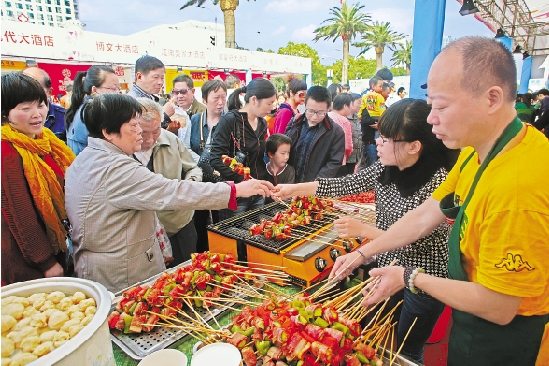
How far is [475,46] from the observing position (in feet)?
4.54

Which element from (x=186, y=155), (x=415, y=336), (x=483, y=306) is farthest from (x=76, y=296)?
(x=186, y=155)

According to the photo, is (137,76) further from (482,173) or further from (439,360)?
(439,360)

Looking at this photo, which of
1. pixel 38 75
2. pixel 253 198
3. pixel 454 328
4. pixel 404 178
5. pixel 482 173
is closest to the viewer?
pixel 482 173

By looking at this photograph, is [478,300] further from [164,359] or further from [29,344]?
[29,344]

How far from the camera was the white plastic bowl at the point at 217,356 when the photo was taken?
1.34 metres

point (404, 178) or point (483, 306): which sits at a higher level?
point (404, 178)

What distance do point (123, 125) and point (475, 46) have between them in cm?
206

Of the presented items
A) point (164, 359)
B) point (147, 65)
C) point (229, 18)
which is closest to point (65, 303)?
point (164, 359)

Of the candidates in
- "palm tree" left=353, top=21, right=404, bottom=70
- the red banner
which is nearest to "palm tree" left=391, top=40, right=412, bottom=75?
"palm tree" left=353, top=21, right=404, bottom=70

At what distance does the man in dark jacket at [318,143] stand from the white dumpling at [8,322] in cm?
356

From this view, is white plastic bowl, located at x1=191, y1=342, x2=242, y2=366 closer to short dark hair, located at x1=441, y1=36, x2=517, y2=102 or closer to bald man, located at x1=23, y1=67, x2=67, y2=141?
short dark hair, located at x1=441, y1=36, x2=517, y2=102

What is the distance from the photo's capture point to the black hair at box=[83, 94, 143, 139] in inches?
89.2

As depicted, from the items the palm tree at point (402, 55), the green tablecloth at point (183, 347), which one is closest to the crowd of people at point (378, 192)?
the green tablecloth at point (183, 347)

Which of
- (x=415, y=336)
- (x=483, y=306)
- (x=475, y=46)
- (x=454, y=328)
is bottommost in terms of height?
(x=415, y=336)
